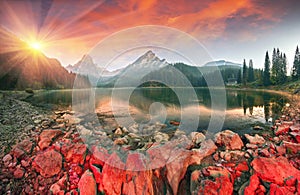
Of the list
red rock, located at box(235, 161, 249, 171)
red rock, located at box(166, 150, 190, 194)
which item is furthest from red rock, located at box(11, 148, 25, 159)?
red rock, located at box(235, 161, 249, 171)

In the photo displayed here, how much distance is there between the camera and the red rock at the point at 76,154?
14.5 feet

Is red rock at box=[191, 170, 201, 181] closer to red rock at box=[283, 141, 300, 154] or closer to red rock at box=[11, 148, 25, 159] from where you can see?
red rock at box=[283, 141, 300, 154]

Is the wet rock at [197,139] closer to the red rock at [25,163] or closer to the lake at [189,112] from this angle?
the lake at [189,112]

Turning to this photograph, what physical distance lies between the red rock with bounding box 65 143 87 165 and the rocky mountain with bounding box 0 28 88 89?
116ft

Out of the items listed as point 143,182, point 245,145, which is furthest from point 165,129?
point 143,182

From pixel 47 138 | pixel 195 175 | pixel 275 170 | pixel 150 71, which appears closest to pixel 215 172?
pixel 195 175

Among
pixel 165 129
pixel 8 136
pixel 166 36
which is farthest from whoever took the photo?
pixel 165 129

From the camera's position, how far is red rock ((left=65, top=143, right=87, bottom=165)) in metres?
4.42

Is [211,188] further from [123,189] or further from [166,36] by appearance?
[166,36]

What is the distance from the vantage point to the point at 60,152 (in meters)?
4.66

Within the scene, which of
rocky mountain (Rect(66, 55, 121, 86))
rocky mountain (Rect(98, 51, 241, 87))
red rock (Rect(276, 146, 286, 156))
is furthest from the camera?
rocky mountain (Rect(98, 51, 241, 87))

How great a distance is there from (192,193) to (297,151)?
11.2ft

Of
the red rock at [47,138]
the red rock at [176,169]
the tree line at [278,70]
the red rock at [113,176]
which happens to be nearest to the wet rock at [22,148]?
the red rock at [47,138]

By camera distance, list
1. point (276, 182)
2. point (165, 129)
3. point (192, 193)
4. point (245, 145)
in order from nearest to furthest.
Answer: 1. point (276, 182)
2. point (192, 193)
3. point (245, 145)
4. point (165, 129)
